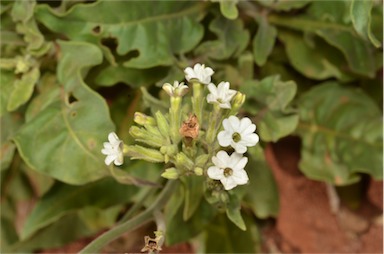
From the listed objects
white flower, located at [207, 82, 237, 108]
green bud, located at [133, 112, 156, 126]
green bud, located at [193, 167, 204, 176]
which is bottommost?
green bud, located at [193, 167, 204, 176]

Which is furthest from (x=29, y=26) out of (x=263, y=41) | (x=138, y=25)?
(x=263, y=41)

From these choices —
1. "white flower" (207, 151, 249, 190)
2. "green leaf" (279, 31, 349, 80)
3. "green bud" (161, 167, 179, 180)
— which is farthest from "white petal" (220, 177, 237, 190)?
"green leaf" (279, 31, 349, 80)

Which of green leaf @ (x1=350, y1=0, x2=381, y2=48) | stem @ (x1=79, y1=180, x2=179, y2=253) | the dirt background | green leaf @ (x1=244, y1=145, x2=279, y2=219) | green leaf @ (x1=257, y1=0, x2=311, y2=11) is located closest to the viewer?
stem @ (x1=79, y1=180, x2=179, y2=253)

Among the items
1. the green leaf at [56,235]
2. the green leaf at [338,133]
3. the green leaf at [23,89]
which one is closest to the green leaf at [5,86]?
the green leaf at [23,89]

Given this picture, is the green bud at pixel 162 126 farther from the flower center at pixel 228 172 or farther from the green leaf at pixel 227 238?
the green leaf at pixel 227 238

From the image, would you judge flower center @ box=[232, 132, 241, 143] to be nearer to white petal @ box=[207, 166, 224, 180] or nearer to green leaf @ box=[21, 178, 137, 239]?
white petal @ box=[207, 166, 224, 180]

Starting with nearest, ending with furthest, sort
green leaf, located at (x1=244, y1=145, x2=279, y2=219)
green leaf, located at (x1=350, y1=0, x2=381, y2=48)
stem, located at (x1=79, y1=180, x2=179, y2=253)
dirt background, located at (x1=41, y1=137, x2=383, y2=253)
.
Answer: stem, located at (x1=79, y1=180, x2=179, y2=253)
green leaf, located at (x1=350, y1=0, x2=381, y2=48)
green leaf, located at (x1=244, y1=145, x2=279, y2=219)
dirt background, located at (x1=41, y1=137, x2=383, y2=253)

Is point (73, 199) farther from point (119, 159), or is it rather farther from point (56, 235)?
point (119, 159)

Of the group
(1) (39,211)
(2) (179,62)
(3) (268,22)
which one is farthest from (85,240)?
(3) (268,22)

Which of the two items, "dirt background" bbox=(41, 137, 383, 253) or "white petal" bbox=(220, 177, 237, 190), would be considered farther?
"dirt background" bbox=(41, 137, 383, 253)
